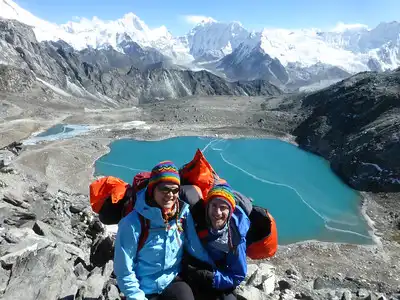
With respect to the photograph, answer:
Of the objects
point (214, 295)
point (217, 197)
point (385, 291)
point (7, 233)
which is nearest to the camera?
point (217, 197)

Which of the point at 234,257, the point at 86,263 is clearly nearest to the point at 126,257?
the point at 234,257

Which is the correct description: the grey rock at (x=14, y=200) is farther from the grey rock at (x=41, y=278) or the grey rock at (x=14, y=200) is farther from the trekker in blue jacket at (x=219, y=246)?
the trekker in blue jacket at (x=219, y=246)

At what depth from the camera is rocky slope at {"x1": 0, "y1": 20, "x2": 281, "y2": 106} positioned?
374 feet

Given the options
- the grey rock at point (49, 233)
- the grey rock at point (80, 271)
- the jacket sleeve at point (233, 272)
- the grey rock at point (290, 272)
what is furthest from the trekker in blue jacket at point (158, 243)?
the grey rock at point (290, 272)

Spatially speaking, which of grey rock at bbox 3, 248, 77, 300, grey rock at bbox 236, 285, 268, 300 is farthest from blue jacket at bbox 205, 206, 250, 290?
grey rock at bbox 3, 248, 77, 300

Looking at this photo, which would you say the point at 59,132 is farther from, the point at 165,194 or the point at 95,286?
the point at 165,194

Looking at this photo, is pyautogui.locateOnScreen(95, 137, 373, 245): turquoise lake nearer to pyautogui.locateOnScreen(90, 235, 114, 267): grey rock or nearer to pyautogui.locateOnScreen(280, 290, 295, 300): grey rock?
pyautogui.locateOnScreen(280, 290, 295, 300): grey rock

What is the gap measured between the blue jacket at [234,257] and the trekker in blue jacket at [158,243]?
0.77 ft

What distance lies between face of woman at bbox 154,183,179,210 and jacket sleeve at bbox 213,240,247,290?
46.4 inches

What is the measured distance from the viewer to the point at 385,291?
19.2 m

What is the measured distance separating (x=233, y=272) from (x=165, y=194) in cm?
158

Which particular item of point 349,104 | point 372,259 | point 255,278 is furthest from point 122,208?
point 349,104

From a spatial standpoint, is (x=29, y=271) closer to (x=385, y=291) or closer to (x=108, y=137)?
(x=385, y=291)

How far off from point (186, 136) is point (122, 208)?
59.5 metres
